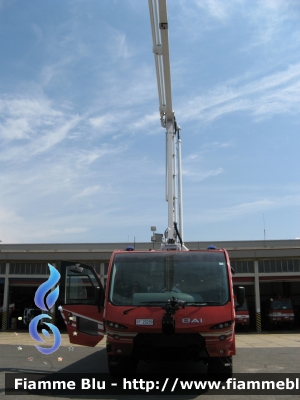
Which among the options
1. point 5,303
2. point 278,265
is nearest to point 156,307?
point 278,265

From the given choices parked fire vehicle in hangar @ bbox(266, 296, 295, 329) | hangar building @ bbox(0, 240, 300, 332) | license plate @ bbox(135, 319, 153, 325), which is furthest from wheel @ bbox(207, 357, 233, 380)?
parked fire vehicle in hangar @ bbox(266, 296, 295, 329)

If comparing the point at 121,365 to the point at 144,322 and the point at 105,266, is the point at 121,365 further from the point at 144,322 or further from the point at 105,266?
the point at 105,266

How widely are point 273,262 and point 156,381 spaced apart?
1999 centimetres

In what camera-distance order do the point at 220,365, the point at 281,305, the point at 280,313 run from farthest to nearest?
the point at 281,305, the point at 280,313, the point at 220,365

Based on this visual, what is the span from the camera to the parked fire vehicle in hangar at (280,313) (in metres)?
28.2

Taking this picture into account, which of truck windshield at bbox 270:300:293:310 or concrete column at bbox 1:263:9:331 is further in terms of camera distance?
→ truck windshield at bbox 270:300:293:310

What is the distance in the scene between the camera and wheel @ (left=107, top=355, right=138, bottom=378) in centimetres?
782

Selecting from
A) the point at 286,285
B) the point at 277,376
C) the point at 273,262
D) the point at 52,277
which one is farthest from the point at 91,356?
the point at 286,285

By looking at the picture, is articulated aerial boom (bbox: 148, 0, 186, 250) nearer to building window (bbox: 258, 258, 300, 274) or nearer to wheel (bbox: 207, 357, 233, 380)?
wheel (bbox: 207, 357, 233, 380)

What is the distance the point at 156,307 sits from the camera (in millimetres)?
7598

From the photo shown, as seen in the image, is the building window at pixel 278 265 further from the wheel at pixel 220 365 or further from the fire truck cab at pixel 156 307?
the wheel at pixel 220 365

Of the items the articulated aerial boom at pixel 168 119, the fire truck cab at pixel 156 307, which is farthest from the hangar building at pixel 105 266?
the fire truck cab at pixel 156 307

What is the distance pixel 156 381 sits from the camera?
819 cm

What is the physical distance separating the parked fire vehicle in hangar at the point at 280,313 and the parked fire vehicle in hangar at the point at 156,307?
2164 centimetres
